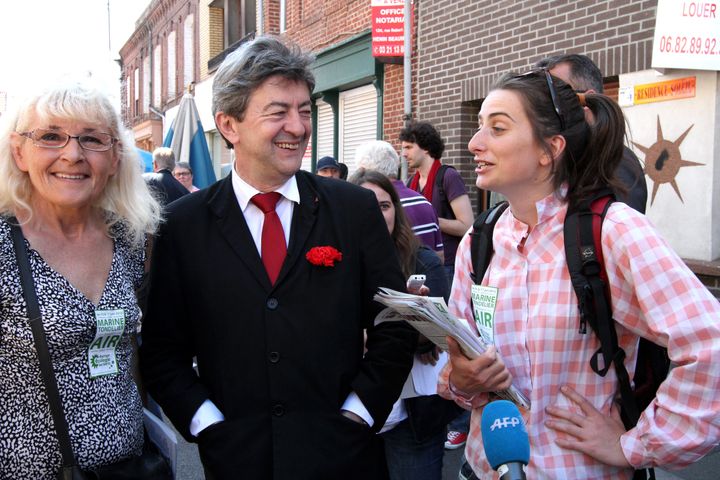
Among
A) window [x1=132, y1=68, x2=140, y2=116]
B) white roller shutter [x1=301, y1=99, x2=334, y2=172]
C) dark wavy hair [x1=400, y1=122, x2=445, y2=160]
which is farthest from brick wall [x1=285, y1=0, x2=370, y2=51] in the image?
window [x1=132, y1=68, x2=140, y2=116]

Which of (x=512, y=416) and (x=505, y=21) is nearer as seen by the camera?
(x=512, y=416)

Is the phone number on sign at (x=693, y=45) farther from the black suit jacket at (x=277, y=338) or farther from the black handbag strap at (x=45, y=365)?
the black handbag strap at (x=45, y=365)

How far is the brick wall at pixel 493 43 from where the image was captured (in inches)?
233

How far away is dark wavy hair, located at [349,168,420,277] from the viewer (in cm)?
333

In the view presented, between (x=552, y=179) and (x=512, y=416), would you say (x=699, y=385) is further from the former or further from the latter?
(x=552, y=179)

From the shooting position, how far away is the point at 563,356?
191 centimetres

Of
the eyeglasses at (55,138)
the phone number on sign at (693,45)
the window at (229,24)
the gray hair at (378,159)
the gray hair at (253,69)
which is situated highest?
the window at (229,24)

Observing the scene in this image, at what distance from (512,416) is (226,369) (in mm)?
1102

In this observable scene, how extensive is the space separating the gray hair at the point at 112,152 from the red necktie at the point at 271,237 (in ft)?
1.35

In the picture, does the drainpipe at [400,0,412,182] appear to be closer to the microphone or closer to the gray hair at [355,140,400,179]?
the gray hair at [355,140,400,179]

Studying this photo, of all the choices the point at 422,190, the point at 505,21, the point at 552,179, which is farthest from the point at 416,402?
the point at 505,21

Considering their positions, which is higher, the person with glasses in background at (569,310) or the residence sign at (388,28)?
the residence sign at (388,28)

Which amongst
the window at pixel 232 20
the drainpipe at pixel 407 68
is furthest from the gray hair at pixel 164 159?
the window at pixel 232 20

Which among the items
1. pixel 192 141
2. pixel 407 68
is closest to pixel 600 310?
pixel 407 68
